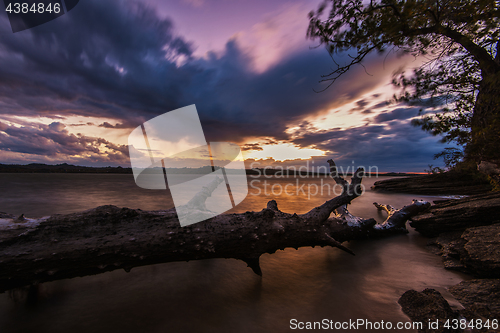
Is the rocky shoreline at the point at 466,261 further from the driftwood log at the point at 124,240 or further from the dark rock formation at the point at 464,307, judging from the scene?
the driftwood log at the point at 124,240

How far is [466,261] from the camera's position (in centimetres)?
256

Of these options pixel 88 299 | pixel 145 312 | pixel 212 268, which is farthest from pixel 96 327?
pixel 212 268

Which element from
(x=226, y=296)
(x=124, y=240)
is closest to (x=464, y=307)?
(x=226, y=296)

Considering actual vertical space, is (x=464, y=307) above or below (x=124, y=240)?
below

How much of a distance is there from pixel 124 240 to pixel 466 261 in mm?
4473

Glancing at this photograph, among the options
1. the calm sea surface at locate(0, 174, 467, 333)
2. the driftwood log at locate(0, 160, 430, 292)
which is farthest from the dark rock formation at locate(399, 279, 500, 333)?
the driftwood log at locate(0, 160, 430, 292)

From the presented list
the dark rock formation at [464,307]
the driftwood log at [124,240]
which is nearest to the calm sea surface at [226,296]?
the dark rock formation at [464,307]

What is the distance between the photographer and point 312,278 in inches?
97.8

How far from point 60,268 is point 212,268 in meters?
1.71

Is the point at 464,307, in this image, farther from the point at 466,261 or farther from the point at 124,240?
the point at 124,240

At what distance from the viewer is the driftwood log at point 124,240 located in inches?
62.7

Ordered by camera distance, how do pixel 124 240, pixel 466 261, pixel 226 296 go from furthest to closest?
pixel 466 261 < pixel 226 296 < pixel 124 240

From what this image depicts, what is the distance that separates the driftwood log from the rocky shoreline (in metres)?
1.19

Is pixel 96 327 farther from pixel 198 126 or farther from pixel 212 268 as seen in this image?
pixel 198 126
